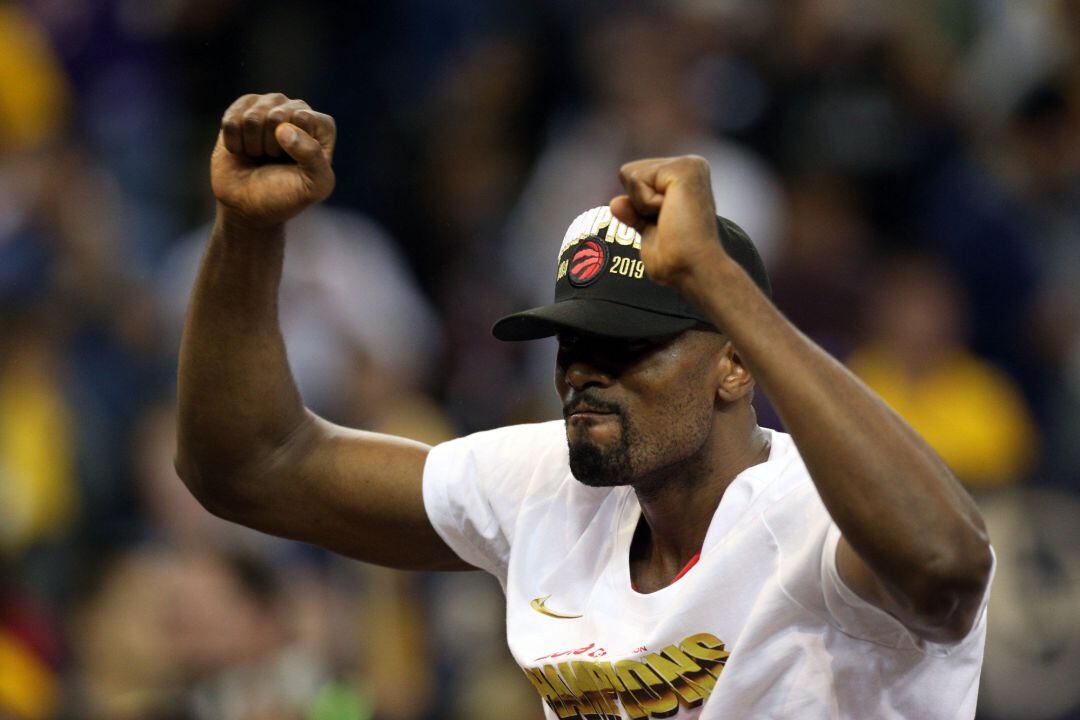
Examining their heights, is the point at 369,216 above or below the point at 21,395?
above

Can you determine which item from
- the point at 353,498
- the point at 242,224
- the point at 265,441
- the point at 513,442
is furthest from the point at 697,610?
the point at 242,224

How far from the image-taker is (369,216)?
775 cm

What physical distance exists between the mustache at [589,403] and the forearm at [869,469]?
21.0 inches

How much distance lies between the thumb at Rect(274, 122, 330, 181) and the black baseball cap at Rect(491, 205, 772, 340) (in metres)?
0.48

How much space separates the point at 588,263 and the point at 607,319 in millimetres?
187

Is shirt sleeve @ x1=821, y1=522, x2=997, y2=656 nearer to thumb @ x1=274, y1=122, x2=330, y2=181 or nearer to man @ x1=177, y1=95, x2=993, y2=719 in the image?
man @ x1=177, y1=95, x2=993, y2=719

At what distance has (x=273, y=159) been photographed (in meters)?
3.30

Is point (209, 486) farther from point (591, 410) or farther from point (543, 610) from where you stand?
point (591, 410)

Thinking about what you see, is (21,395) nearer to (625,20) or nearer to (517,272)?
(517,272)

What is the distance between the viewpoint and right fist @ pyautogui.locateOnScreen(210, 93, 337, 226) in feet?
10.4

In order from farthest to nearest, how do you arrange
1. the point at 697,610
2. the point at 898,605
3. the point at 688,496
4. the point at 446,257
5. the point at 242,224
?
the point at 446,257 < the point at 242,224 < the point at 688,496 < the point at 697,610 < the point at 898,605

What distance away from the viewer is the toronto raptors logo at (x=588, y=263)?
314 cm

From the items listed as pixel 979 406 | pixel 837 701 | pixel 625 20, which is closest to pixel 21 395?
pixel 625 20

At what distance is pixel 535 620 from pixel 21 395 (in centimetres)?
439
